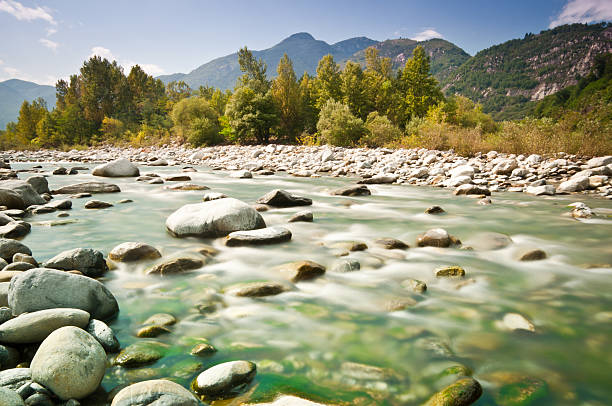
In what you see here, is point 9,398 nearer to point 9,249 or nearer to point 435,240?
point 9,249

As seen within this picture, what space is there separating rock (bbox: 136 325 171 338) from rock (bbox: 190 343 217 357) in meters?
0.37

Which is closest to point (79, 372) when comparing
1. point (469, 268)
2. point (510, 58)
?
point (469, 268)

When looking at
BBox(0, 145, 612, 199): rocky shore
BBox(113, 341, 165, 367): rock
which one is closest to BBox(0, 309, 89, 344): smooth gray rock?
BBox(113, 341, 165, 367): rock

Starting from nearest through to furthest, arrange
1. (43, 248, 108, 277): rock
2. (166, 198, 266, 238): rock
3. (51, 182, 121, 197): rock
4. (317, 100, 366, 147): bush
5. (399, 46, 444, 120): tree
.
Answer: (43, 248, 108, 277): rock → (166, 198, 266, 238): rock → (51, 182, 121, 197): rock → (317, 100, 366, 147): bush → (399, 46, 444, 120): tree

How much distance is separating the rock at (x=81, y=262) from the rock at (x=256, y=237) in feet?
4.88

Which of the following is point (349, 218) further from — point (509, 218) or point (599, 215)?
point (599, 215)

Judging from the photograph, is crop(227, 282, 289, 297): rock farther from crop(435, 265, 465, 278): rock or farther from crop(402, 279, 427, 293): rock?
crop(435, 265, 465, 278): rock

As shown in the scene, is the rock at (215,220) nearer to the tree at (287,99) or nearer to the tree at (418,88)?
the tree at (287,99)

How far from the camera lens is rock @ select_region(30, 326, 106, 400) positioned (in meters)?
1.64

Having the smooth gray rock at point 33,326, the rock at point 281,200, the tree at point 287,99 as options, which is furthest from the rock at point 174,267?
the tree at point 287,99

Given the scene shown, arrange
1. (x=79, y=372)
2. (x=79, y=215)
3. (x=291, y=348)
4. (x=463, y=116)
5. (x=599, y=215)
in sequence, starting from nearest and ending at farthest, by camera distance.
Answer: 1. (x=79, y=372)
2. (x=291, y=348)
3. (x=599, y=215)
4. (x=79, y=215)
5. (x=463, y=116)

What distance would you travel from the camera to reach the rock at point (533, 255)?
13.0 feet

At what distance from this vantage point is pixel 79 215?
249 inches

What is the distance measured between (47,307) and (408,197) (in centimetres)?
772
